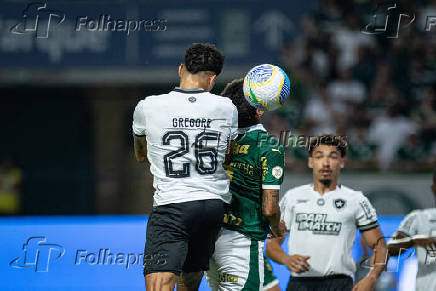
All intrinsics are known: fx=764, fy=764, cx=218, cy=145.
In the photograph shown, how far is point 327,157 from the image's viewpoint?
5.79 metres

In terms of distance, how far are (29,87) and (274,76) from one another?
12859 millimetres

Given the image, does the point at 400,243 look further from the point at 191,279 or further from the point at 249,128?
the point at 191,279

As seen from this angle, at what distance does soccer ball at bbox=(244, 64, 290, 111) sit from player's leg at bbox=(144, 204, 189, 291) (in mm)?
864

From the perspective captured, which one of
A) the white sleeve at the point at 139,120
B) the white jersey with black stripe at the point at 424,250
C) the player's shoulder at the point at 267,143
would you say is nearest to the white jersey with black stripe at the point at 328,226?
the white jersey with black stripe at the point at 424,250

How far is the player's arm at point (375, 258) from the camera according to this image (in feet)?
17.7

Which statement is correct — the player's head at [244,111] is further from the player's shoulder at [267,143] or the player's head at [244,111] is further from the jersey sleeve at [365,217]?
the jersey sleeve at [365,217]

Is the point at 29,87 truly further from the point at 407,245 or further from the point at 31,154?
the point at 407,245

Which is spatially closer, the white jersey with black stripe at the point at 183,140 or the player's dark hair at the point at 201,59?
the white jersey with black stripe at the point at 183,140

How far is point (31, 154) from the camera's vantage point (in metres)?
17.4

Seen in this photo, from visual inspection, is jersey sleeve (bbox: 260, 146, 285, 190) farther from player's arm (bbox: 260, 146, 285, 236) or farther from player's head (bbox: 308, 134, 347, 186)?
player's head (bbox: 308, 134, 347, 186)

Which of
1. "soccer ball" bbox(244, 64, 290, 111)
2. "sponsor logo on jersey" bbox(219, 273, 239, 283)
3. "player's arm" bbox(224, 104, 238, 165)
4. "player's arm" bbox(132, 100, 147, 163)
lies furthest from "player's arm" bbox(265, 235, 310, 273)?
"player's arm" bbox(132, 100, 147, 163)

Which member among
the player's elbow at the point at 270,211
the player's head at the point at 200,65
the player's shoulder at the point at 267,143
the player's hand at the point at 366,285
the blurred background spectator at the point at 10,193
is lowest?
the blurred background spectator at the point at 10,193

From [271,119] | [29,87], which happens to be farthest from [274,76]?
[29,87]

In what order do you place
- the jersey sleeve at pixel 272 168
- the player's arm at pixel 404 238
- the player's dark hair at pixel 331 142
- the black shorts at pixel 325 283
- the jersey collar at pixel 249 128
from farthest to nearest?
the player's dark hair at pixel 331 142 → the black shorts at pixel 325 283 → the player's arm at pixel 404 238 → the jersey collar at pixel 249 128 → the jersey sleeve at pixel 272 168
